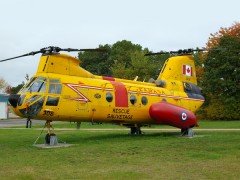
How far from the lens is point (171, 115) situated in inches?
803

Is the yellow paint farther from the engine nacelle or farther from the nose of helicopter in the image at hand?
the engine nacelle

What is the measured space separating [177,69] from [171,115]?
4483 mm

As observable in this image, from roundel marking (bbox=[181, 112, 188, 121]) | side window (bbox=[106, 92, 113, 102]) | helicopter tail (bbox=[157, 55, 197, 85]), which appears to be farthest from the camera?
helicopter tail (bbox=[157, 55, 197, 85])

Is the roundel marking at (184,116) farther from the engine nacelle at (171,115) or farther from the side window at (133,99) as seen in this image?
the side window at (133,99)

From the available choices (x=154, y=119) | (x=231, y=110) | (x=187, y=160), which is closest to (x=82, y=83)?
(x=154, y=119)

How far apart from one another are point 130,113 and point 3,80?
111996mm

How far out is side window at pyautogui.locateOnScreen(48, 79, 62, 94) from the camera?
1684 cm

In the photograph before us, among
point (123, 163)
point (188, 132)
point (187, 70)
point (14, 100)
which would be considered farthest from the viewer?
point (187, 70)

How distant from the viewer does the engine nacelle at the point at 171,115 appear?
67.0 ft

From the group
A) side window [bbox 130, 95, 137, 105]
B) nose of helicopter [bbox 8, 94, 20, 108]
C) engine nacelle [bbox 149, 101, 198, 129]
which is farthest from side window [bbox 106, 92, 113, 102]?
nose of helicopter [bbox 8, 94, 20, 108]

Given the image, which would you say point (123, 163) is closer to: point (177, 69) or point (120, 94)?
point (120, 94)

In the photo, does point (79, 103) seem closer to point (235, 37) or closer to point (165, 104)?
point (165, 104)

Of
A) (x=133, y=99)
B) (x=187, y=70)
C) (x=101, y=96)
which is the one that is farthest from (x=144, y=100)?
(x=187, y=70)

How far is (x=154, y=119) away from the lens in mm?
20984
